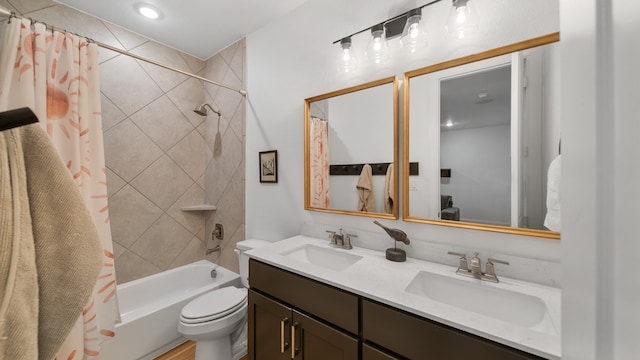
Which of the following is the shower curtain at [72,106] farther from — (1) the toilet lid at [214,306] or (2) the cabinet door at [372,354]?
(2) the cabinet door at [372,354]

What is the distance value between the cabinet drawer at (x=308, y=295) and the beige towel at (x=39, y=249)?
0.72 meters

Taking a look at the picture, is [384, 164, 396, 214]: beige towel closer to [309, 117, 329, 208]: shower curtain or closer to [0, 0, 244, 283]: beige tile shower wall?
[309, 117, 329, 208]: shower curtain

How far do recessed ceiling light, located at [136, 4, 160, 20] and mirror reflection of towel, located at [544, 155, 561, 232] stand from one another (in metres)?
2.66

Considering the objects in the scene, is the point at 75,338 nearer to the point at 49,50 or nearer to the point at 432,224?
the point at 49,50

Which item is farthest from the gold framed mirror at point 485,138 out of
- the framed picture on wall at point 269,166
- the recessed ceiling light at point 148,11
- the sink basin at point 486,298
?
the recessed ceiling light at point 148,11

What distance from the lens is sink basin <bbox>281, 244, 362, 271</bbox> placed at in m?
1.30

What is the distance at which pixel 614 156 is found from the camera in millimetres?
241

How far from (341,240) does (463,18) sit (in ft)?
4.27

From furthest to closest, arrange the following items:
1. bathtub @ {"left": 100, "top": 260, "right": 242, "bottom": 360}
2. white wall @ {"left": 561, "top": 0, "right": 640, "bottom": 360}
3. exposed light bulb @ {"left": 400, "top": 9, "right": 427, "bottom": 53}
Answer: bathtub @ {"left": 100, "top": 260, "right": 242, "bottom": 360}, exposed light bulb @ {"left": 400, "top": 9, "right": 427, "bottom": 53}, white wall @ {"left": 561, "top": 0, "right": 640, "bottom": 360}

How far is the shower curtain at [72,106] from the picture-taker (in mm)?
1053

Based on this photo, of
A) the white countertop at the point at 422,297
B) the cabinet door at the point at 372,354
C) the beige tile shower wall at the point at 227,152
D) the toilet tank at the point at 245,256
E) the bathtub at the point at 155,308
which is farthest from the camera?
the beige tile shower wall at the point at 227,152

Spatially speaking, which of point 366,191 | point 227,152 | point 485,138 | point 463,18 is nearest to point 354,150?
point 366,191

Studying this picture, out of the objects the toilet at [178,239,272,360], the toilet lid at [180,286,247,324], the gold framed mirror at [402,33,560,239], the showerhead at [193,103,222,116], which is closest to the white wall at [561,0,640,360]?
the gold framed mirror at [402,33,560,239]

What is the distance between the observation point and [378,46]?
1.31 m
